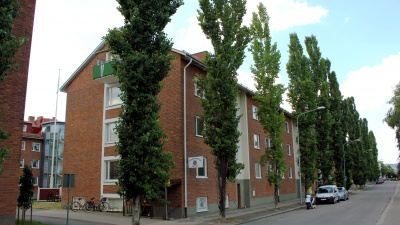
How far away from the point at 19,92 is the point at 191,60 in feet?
34.3

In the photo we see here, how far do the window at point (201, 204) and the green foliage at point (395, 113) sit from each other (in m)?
19.2

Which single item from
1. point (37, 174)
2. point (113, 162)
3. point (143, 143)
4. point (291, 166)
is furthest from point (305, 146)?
point (37, 174)

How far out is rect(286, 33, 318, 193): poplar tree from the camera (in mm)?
28641

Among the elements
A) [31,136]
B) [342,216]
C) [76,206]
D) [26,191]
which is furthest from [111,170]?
[31,136]

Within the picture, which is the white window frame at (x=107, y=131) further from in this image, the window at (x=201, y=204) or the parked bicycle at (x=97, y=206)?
the window at (x=201, y=204)

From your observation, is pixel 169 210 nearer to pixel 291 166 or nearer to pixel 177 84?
pixel 177 84

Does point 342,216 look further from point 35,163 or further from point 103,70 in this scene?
point 35,163

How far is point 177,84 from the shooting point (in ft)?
60.5

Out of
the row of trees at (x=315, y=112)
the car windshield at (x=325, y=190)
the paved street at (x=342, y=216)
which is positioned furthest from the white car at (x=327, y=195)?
the paved street at (x=342, y=216)

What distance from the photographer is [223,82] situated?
54.1 ft

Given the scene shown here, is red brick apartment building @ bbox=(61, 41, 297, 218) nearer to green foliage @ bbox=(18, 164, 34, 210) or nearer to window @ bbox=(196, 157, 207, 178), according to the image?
window @ bbox=(196, 157, 207, 178)

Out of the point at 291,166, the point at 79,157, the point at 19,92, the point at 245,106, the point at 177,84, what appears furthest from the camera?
the point at 291,166

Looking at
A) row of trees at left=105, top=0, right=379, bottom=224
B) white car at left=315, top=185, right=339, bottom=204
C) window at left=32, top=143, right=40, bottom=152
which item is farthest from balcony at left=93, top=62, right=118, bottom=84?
window at left=32, top=143, right=40, bottom=152

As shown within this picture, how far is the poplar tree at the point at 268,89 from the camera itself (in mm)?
22859
